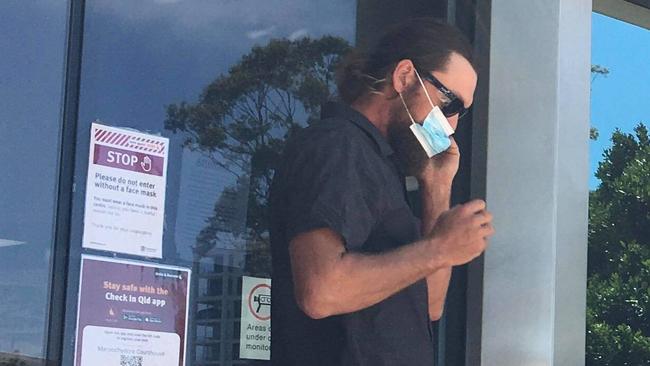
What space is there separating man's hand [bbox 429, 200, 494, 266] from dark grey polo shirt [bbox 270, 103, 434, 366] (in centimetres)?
16

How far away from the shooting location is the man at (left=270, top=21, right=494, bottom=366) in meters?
2.17

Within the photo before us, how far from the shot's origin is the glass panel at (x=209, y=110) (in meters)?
3.12

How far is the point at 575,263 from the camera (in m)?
3.81

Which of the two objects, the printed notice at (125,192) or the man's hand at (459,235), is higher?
the printed notice at (125,192)

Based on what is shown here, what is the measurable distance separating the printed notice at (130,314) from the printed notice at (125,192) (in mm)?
62

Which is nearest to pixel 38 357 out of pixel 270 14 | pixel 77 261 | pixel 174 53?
pixel 77 261

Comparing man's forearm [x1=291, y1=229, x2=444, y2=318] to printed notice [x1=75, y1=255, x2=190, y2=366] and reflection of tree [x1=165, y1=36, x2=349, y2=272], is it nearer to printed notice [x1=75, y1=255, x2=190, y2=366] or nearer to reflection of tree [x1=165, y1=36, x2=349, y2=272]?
printed notice [x1=75, y1=255, x2=190, y2=366]

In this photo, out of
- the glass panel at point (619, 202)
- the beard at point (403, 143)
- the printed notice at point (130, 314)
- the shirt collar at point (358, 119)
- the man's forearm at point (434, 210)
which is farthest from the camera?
the glass panel at point (619, 202)

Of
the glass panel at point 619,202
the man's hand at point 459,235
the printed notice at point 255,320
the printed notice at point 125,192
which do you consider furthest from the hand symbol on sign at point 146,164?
the glass panel at point 619,202

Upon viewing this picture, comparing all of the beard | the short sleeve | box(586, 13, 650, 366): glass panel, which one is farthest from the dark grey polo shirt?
box(586, 13, 650, 366): glass panel

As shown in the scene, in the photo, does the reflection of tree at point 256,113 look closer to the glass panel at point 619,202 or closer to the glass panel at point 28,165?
the glass panel at point 28,165

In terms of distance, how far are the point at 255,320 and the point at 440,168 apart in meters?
0.93

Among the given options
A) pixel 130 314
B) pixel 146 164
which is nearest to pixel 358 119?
pixel 146 164

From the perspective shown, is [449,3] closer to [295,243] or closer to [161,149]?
[161,149]
